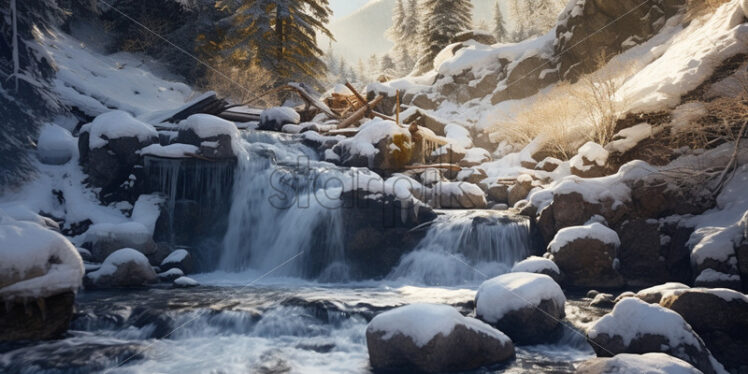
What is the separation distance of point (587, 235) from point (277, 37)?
78.6 feet

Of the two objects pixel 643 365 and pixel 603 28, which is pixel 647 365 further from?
pixel 603 28

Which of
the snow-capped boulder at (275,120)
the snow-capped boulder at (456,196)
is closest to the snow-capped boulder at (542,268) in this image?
the snow-capped boulder at (456,196)

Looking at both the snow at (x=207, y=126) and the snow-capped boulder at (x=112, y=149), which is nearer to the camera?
the snow-capped boulder at (x=112, y=149)

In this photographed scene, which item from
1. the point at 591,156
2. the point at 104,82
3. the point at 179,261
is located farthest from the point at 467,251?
the point at 104,82

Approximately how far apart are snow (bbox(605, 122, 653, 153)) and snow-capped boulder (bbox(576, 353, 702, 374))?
954 centimetres

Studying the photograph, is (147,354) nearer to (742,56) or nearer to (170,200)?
(170,200)

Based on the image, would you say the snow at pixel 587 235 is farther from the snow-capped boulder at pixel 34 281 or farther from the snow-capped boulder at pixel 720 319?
the snow-capped boulder at pixel 34 281

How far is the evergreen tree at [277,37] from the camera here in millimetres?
26797

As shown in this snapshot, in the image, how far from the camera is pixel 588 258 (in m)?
9.16

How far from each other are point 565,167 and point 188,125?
1307 cm

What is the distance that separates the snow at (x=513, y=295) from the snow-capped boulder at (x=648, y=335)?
3.33 ft

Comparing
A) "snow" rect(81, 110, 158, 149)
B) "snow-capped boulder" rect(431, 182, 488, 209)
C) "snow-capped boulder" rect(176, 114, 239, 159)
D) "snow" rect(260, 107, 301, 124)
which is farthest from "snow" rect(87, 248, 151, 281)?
"snow" rect(260, 107, 301, 124)

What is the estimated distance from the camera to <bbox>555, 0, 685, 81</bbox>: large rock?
23.0 metres

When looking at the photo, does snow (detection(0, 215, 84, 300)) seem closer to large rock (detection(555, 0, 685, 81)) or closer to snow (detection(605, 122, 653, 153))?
snow (detection(605, 122, 653, 153))
